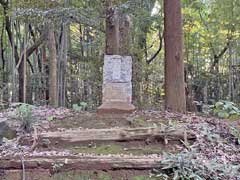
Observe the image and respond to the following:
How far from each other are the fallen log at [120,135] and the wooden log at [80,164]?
0.69 meters

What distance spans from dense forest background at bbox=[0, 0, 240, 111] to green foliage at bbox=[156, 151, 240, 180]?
5.35m

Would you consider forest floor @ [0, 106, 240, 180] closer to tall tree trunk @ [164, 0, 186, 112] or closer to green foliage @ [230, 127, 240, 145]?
green foliage @ [230, 127, 240, 145]

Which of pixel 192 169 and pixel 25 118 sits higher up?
pixel 25 118

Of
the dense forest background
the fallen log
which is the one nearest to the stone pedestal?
the fallen log

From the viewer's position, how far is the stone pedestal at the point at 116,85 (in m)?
5.84

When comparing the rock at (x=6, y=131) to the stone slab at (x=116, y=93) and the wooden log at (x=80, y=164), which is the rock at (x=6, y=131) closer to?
the wooden log at (x=80, y=164)

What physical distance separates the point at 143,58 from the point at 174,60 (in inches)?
127

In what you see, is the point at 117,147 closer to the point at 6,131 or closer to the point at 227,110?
the point at 6,131

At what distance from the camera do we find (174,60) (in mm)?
6625

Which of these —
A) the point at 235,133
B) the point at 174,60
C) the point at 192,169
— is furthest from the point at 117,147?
the point at 174,60

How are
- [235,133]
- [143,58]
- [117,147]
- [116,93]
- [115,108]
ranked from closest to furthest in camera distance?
[117,147] → [235,133] → [115,108] → [116,93] → [143,58]

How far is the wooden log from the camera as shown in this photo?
3.84 m

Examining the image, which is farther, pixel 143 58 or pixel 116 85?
pixel 143 58

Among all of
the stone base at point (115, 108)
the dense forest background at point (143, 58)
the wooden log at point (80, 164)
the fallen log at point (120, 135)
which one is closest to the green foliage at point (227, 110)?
the stone base at point (115, 108)
